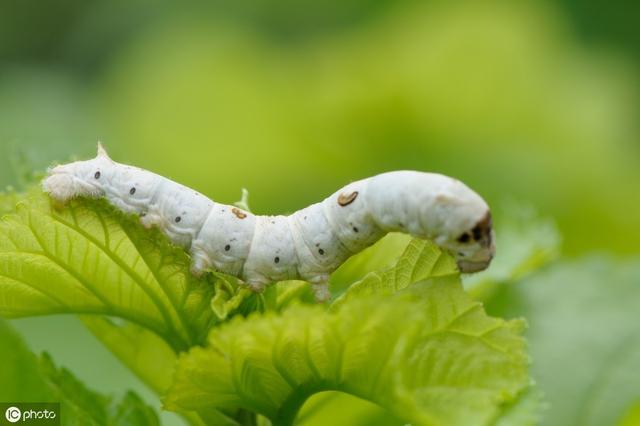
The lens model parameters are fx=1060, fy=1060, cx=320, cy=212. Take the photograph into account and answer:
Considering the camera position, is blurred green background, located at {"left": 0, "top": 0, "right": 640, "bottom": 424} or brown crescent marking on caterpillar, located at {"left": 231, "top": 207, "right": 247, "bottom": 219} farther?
blurred green background, located at {"left": 0, "top": 0, "right": 640, "bottom": 424}

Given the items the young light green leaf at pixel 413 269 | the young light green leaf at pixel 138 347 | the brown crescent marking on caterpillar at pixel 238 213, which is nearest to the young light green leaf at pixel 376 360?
the young light green leaf at pixel 413 269

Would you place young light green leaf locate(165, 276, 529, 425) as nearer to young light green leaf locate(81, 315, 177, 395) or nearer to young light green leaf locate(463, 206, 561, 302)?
young light green leaf locate(81, 315, 177, 395)

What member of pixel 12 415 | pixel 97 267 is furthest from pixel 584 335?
pixel 12 415

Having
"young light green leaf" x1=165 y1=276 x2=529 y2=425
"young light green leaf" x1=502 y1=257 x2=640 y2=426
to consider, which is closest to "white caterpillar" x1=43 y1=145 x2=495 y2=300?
"young light green leaf" x1=165 y1=276 x2=529 y2=425

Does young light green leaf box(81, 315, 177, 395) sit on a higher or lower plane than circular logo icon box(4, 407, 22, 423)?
higher

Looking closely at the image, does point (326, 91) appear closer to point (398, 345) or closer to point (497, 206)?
point (497, 206)

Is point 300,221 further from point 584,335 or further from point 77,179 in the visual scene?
point 584,335
